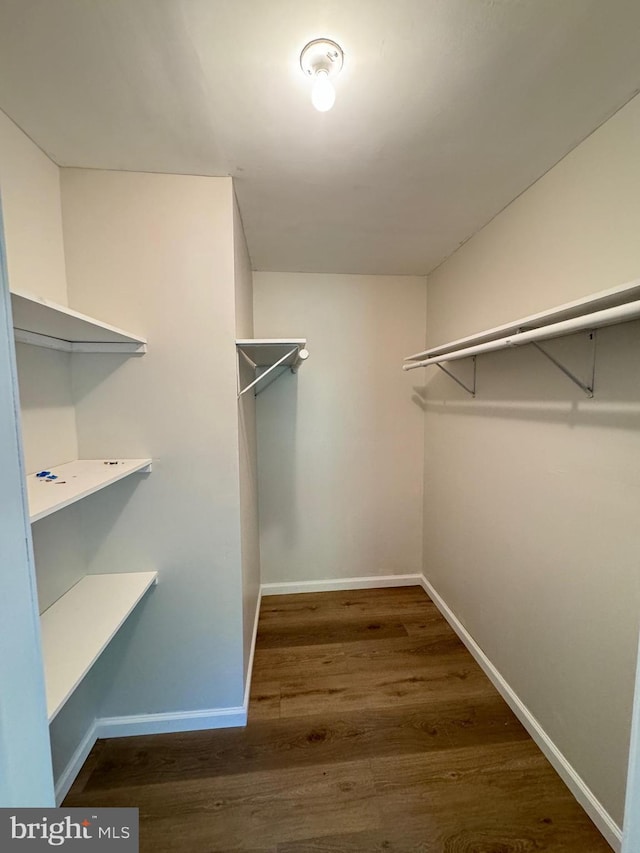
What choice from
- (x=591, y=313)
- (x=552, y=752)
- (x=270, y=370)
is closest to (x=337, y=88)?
(x=270, y=370)

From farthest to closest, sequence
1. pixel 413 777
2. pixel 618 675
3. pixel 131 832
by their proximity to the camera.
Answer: pixel 413 777 < pixel 618 675 < pixel 131 832

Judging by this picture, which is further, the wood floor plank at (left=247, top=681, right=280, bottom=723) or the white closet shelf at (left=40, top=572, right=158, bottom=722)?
the wood floor plank at (left=247, top=681, right=280, bottom=723)

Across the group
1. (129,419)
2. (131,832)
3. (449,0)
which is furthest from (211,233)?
(131,832)

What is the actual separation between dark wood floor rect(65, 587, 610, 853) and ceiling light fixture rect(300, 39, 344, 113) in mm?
2312

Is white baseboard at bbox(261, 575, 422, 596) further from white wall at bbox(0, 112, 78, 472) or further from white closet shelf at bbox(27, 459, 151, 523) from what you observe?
white wall at bbox(0, 112, 78, 472)

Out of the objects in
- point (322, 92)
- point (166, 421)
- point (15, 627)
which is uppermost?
point (322, 92)

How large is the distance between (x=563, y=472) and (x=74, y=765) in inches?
90.6

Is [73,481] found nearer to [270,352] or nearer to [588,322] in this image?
[270,352]

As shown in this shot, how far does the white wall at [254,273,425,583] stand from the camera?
242 cm

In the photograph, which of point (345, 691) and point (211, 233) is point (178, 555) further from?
point (211, 233)

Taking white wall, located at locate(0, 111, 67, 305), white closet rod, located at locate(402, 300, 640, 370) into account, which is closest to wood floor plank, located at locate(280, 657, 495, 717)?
white closet rod, located at locate(402, 300, 640, 370)

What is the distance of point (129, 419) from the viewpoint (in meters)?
1.39

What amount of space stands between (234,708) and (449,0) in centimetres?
256

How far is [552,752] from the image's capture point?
1.35 m
